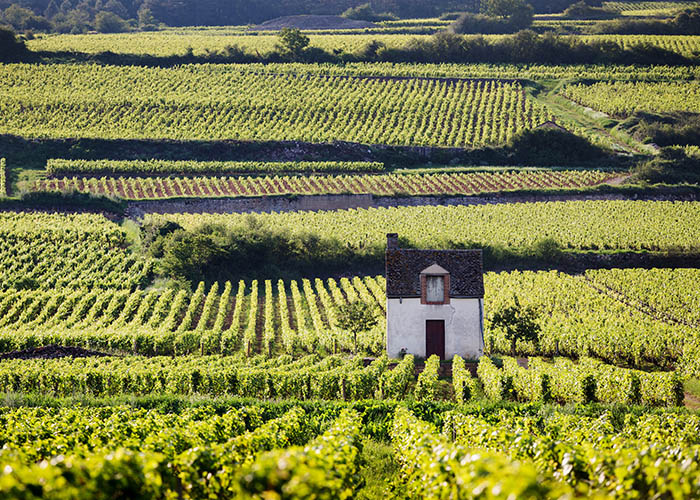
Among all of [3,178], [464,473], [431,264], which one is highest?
[3,178]

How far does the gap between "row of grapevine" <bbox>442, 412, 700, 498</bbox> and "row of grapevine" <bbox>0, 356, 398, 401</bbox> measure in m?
8.48

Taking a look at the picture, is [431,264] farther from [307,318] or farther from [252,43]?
[252,43]

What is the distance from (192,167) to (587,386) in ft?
180

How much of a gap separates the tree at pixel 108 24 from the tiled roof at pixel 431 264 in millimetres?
145952

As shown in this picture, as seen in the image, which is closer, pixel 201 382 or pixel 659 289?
pixel 201 382

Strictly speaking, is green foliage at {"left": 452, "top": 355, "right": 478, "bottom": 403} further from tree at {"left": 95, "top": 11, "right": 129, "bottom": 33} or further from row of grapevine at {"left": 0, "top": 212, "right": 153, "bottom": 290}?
tree at {"left": 95, "top": 11, "right": 129, "bottom": 33}

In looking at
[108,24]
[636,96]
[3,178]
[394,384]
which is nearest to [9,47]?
[3,178]

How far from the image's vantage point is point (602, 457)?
31.2 ft

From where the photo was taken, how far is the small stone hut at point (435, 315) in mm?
30859

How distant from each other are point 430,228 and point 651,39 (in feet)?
276

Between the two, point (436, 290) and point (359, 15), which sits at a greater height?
point (359, 15)

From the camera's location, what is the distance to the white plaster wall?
30.8 meters

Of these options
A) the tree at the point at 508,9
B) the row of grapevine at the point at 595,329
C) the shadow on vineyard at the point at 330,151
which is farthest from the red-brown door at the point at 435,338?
the tree at the point at 508,9

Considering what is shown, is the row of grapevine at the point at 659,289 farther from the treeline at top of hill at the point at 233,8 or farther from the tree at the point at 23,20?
the tree at the point at 23,20
